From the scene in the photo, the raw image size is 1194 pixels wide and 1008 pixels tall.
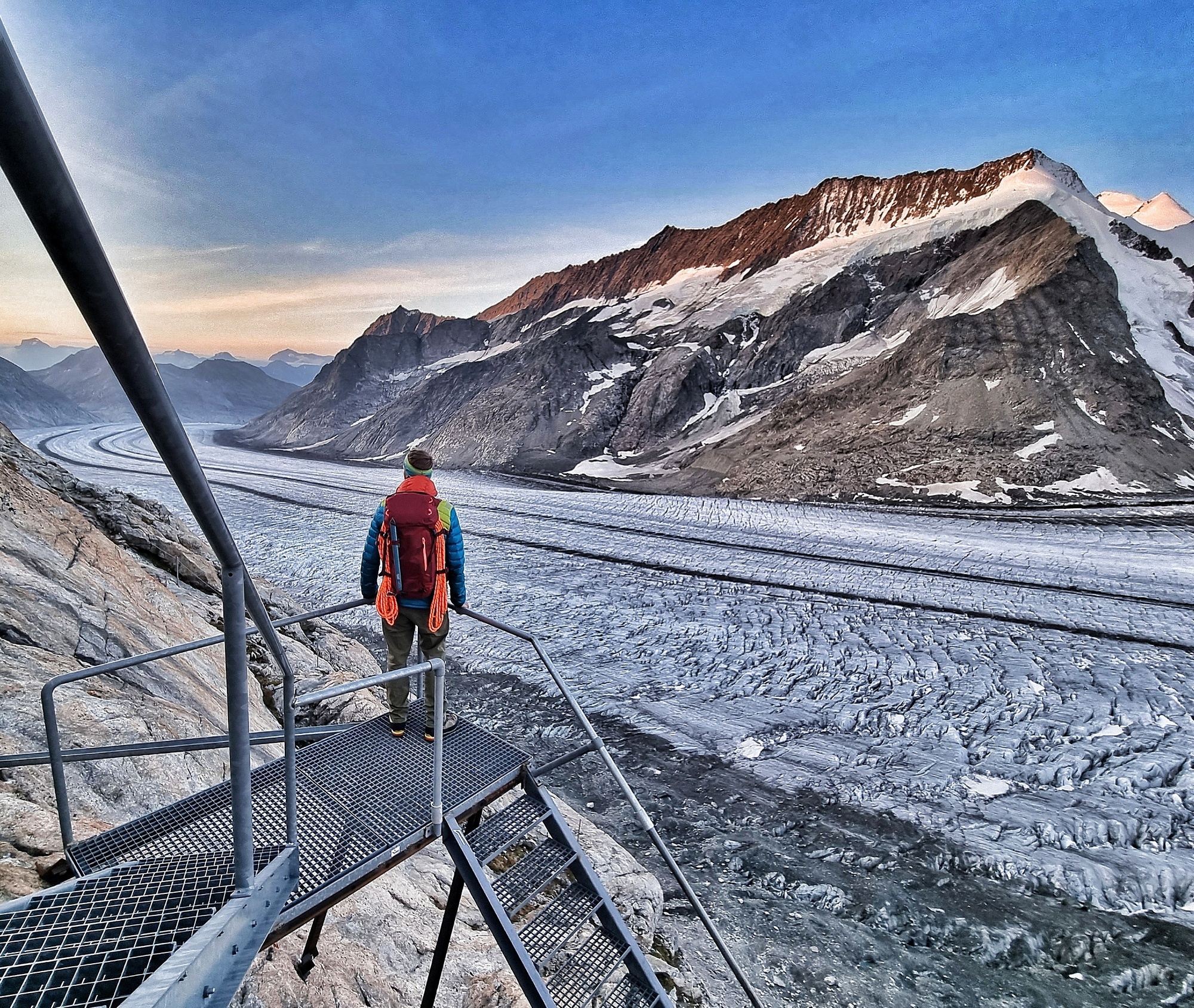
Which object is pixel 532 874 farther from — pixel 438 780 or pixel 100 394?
pixel 100 394

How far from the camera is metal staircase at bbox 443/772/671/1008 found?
277 cm

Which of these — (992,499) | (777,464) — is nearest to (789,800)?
(992,499)

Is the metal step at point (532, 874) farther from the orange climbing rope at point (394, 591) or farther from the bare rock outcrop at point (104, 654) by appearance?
the bare rock outcrop at point (104, 654)

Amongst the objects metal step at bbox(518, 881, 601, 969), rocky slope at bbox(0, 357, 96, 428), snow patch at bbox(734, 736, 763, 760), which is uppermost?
rocky slope at bbox(0, 357, 96, 428)

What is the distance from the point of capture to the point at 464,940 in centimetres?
401

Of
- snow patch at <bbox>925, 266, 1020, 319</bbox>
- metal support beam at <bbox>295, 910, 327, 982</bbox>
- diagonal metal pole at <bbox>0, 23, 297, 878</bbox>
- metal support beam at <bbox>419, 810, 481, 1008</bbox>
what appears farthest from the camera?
snow patch at <bbox>925, 266, 1020, 319</bbox>

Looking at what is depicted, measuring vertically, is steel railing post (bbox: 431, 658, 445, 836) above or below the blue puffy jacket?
below

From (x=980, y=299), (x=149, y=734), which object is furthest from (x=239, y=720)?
(x=980, y=299)

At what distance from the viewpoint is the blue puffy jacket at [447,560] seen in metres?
4.19

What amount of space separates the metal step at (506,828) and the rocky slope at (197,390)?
301ft

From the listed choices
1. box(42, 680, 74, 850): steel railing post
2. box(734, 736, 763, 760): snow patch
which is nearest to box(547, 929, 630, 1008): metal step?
box(42, 680, 74, 850): steel railing post

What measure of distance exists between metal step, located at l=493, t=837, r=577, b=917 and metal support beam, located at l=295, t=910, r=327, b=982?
0.90 metres

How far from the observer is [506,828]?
3150 millimetres

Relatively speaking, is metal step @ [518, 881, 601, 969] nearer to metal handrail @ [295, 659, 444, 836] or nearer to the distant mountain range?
metal handrail @ [295, 659, 444, 836]
